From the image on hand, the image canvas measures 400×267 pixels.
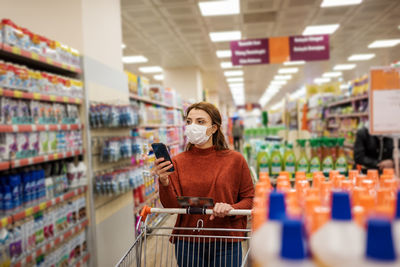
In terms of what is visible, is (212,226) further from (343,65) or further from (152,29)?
(343,65)

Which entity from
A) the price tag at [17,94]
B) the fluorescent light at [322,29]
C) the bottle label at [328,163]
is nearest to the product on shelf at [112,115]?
the price tag at [17,94]

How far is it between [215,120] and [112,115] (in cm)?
181

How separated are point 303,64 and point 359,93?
6993 mm

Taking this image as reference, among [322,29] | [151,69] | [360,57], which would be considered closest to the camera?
[322,29]

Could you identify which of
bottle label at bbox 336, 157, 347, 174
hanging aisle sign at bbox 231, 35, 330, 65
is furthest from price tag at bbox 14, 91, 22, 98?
hanging aisle sign at bbox 231, 35, 330, 65

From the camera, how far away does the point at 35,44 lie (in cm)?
264

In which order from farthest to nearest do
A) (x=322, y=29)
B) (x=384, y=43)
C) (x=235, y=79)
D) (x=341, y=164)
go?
(x=235, y=79)
(x=384, y=43)
(x=322, y=29)
(x=341, y=164)

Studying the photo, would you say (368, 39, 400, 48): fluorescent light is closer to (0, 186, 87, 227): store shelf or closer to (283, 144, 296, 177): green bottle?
(283, 144, 296, 177): green bottle

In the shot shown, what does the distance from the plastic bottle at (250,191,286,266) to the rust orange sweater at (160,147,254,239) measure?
3.80ft

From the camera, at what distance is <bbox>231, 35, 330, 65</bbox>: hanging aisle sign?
7133 millimetres

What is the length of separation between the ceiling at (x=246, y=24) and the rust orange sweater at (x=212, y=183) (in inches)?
176

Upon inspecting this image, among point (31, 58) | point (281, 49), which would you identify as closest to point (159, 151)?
point (31, 58)

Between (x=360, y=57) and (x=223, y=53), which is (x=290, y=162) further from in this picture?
(x=360, y=57)

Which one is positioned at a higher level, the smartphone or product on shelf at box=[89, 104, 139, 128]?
product on shelf at box=[89, 104, 139, 128]
